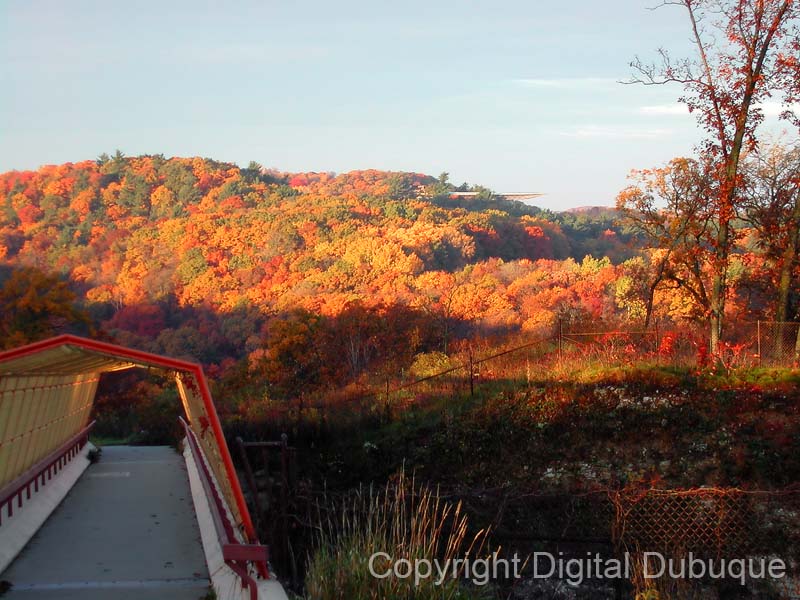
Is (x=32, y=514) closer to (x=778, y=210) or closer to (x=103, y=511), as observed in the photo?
(x=103, y=511)

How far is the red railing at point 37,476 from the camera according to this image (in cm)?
1158

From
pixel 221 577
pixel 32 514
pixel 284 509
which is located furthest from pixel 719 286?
pixel 221 577

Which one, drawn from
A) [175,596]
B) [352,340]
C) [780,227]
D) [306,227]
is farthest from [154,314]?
[175,596]

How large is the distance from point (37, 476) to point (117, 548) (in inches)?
104

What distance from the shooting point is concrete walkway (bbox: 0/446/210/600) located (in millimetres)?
9562

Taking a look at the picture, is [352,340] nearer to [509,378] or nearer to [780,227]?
[509,378]

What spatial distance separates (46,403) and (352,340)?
32.9 m

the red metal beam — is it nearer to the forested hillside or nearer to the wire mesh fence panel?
the wire mesh fence panel

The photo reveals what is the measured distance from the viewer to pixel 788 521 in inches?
687

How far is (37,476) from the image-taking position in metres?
13.6

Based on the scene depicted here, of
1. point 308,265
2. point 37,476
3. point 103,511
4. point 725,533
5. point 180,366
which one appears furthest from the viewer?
point 308,265

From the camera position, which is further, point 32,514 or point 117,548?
point 32,514

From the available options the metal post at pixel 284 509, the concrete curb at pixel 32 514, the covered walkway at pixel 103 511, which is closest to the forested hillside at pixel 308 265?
the metal post at pixel 284 509

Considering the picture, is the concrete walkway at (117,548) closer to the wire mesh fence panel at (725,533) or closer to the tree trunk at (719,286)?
the wire mesh fence panel at (725,533)
